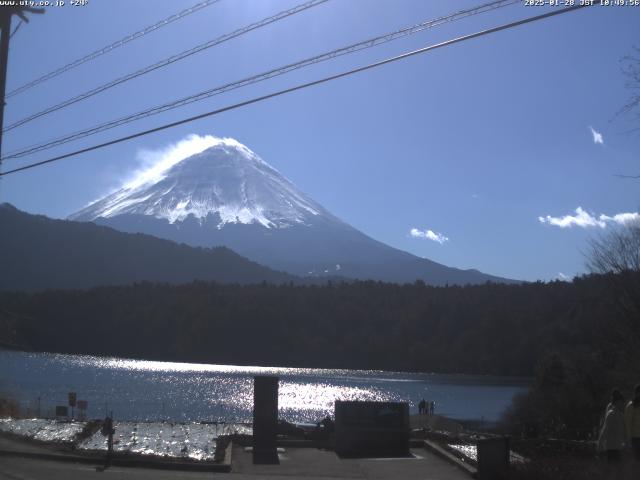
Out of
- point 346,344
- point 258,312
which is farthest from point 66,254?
point 346,344

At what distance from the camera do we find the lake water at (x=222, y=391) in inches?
2046

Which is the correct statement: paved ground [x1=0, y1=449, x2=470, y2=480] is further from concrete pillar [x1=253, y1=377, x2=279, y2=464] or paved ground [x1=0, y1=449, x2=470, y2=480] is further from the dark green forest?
the dark green forest

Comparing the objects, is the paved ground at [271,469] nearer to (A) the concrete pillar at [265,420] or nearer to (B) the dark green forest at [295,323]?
(A) the concrete pillar at [265,420]

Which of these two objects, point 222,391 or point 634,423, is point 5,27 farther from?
point 222,391

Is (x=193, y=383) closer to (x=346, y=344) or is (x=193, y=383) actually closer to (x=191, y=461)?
(x=346, y=344)

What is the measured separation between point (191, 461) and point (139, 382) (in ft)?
214

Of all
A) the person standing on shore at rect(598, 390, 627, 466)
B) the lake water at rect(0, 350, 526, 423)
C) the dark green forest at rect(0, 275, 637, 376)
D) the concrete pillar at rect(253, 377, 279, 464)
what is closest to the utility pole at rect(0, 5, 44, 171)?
the concrete pillar at rect(253, 377, 279, 464)

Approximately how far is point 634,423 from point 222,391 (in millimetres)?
65708

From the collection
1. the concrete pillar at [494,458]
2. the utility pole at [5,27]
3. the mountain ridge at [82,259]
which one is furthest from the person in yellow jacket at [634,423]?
the mountain ridge at [82,259]

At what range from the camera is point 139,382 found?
79.1m

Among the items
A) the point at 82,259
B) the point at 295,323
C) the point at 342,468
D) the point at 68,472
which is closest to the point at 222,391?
the point at 342,468

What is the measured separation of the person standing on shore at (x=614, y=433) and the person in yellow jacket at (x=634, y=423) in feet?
0.31

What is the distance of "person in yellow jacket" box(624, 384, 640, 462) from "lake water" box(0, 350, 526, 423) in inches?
1283

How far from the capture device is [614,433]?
11.6 metres
